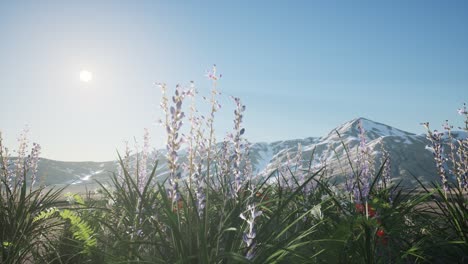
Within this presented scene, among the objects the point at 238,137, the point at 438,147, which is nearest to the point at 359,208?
the point at 238,137

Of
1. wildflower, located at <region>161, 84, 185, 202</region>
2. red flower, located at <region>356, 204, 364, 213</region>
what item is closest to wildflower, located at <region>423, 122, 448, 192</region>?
red flower, located at <region>356, 204, 364, 213</region>

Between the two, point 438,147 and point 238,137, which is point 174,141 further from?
point 438,147

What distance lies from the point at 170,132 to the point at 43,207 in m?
2.91

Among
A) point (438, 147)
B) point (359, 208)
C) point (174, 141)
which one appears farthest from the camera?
point (438, 147)

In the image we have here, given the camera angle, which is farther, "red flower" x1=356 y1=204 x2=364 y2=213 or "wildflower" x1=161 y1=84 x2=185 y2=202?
"red flower" x1=356 y1=204 x2=364 y2=213

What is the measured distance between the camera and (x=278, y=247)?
2584mm

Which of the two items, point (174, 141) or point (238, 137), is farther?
point (238, 137)

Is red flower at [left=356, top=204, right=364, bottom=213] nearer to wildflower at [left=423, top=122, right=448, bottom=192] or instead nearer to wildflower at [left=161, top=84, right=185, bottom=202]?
wildflower at [left=161, top=84, right=185, bottom=202]

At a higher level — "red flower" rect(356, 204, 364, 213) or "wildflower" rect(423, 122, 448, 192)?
"wildflower" rect(423, 122, 448, 192)

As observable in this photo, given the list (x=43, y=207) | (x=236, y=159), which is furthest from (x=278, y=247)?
(x=43, y=207)

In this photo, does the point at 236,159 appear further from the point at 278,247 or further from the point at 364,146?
the point at 364,146

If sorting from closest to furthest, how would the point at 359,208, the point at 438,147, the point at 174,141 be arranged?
1. the point at 174,141
2. the point at 359,208
3. the point at 438,147

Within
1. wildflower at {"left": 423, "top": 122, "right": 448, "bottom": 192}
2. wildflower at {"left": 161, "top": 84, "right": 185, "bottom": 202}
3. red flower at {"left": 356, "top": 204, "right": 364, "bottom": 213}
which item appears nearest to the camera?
wildflower at {"left": 161, "top": 84, "right": 185, "bottom": 202}

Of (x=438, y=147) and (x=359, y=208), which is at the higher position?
(x=438, y=147)
